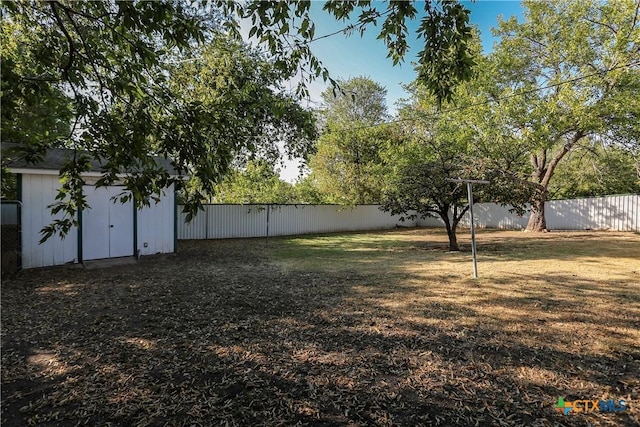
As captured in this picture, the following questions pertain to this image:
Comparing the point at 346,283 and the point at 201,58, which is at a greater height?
the point at 201,58

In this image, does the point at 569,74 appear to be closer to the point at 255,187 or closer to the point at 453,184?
the point at 453,184

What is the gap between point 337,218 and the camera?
17484 mm

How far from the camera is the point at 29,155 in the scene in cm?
171

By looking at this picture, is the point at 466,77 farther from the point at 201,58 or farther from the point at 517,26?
the point at 517,26

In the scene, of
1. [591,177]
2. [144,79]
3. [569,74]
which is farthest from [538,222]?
[144,79]

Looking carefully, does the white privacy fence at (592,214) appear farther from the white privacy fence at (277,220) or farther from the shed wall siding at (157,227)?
the shed wall siding at (157,227)

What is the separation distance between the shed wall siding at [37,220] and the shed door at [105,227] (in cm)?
53

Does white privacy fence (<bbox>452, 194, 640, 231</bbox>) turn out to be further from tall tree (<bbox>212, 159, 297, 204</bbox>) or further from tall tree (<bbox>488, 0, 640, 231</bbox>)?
tall tree (<bbox>212, 159, 297, 204</bbox>)

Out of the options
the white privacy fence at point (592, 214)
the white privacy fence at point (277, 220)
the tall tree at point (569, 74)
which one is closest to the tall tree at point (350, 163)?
the white privacy fence at point (277, 220)

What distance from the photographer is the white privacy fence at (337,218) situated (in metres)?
13.1

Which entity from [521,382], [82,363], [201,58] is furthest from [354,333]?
[201,58]

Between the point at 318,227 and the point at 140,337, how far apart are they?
1320cm

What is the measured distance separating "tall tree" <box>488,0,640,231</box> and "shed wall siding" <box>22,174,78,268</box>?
11.9 metres

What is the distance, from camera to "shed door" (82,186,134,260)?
751 centimetres
